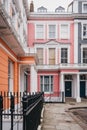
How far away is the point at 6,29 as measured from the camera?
42.8ft

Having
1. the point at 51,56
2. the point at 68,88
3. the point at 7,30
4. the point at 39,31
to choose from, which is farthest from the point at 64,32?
the point at 7,30

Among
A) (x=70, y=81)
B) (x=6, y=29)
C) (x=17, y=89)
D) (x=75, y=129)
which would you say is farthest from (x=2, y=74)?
(x=70, y=81)

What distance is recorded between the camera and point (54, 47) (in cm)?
3966

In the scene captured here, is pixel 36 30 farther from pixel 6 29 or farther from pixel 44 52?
pixel 6 29

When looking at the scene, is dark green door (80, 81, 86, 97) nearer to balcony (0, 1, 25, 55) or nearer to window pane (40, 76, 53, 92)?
window pane (40, 76, 53, 92)

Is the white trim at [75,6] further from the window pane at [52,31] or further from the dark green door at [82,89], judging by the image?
the dark green door at [82,89]

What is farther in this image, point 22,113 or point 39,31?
point 39,31

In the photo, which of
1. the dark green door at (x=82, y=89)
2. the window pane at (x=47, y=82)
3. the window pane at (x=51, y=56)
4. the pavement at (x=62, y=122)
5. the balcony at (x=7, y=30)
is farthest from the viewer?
the dark green door at (x=82, y=89)

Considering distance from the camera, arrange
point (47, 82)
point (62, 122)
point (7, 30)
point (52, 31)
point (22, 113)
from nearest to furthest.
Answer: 1. point (22, 113)
2. point (7, 30)
3. point (62, 122)
4. point (47, 82)
5. point (52, 31)

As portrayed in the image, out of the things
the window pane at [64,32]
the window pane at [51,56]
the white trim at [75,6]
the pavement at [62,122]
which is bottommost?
the pavement at [62,122]

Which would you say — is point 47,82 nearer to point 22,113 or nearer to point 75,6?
point 75,6

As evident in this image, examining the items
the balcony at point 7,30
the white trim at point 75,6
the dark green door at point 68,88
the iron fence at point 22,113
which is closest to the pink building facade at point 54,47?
the dark green door at point 68,88

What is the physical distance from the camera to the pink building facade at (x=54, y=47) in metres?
39.0

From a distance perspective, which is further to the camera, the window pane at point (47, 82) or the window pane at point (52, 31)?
the window pane at point (52, 31)
